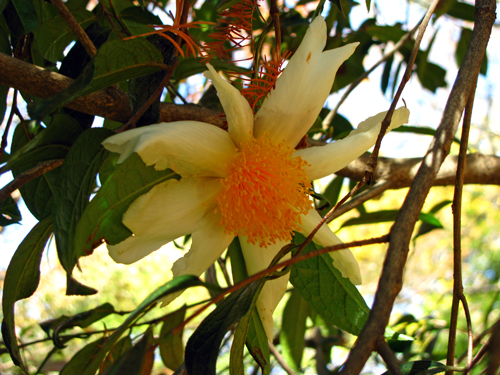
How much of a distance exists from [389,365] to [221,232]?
1.11 ft

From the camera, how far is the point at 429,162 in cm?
41

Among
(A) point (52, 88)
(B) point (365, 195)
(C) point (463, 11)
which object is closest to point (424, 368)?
(B) point (365, 195)

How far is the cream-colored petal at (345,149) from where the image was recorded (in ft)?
1.92

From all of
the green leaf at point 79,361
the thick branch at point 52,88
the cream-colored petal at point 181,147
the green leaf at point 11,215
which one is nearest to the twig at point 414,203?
the cream-colored petal at point 181,147

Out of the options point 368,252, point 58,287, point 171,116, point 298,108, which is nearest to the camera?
point 298,108

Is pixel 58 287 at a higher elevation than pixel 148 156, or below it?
below

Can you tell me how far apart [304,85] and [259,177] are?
138 mm

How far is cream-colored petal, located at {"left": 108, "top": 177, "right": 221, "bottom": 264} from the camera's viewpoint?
0.50m

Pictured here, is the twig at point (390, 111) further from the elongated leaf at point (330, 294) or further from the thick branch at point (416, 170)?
the thick branch at point (416, 170)

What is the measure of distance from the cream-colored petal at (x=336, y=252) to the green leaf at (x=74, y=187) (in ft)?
0.96

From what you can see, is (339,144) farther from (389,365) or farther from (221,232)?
(389,365)

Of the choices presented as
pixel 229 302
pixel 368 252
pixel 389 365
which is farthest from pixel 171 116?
pixel 368 252

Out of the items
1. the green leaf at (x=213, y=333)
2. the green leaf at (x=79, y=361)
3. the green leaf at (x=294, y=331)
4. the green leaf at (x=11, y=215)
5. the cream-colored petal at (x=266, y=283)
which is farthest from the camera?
the green leaf at (x=294, y=331)

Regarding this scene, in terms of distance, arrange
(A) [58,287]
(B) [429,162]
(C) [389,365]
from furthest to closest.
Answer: (A) [58,287]
(B) [429,162]
(C) [389,365]
